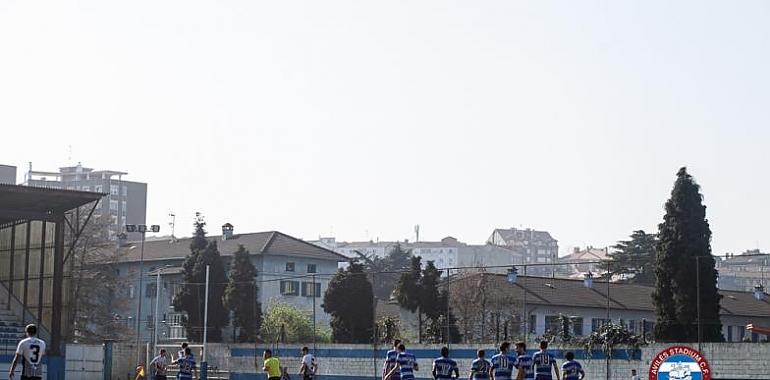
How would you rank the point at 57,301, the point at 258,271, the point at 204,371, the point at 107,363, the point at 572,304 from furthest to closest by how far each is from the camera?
the point at 258,271 → the point at 572,304 → the point at 107,363 → the point at 204,371 → the point at 57,301

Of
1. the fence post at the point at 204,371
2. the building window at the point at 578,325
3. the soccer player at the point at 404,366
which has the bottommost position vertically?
the fence post at the point at 204,371

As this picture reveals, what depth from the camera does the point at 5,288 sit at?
56531mm

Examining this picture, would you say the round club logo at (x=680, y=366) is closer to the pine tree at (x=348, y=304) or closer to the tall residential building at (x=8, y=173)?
the pine tree at (x=348, y=304)

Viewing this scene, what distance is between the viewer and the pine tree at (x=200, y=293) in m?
62.2

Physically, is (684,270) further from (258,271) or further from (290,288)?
A: (258,271)

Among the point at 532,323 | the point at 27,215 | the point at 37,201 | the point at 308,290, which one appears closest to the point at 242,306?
the point at 37,201

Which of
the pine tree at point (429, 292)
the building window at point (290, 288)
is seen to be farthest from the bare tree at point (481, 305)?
the building window at point (290, 288)

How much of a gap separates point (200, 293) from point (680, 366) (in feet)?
165

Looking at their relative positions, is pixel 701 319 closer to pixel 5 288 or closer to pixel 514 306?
pixel 514 306

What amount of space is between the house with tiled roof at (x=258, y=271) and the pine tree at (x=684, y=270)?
3766 cm

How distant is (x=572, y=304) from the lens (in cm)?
6438

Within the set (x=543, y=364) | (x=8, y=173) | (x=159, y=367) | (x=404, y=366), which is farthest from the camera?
(x=8, y=173)

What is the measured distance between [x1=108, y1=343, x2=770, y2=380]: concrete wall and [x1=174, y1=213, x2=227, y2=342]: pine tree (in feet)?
17.4

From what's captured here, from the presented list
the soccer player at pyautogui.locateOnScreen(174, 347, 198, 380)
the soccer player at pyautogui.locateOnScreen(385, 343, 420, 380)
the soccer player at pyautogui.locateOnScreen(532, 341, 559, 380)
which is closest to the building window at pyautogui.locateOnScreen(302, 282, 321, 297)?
the soccer player at pyautogui.locateOnScreen(174, 347, 198, 380)
